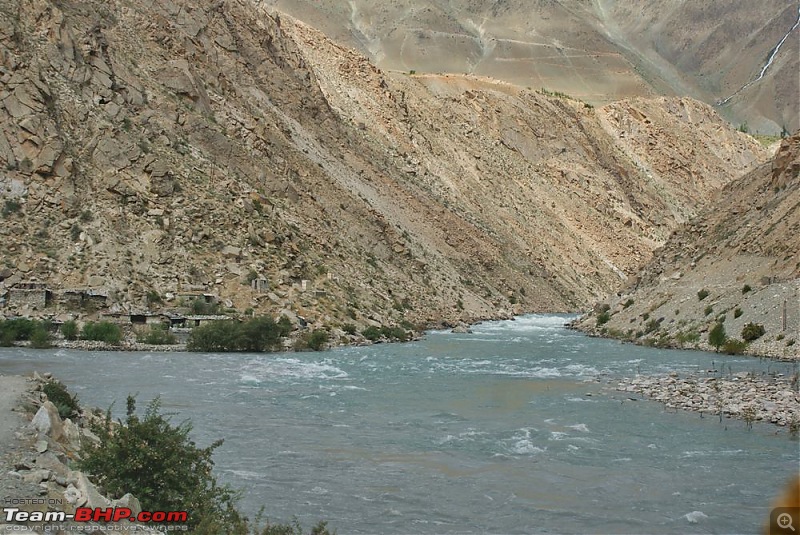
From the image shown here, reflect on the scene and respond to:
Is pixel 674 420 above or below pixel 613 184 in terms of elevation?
below

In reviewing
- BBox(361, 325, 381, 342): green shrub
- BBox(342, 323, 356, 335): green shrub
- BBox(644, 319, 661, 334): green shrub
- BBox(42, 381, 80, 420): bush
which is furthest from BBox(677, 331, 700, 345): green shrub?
BBox(42, 381, 80, 420): bush

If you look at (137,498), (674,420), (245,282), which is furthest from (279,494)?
(245,282)

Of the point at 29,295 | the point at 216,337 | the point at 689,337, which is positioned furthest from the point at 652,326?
the point at 29,295

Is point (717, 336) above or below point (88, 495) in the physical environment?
above

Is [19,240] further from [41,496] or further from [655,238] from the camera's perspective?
[655,238]

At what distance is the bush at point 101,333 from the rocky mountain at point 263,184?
1.76 metres

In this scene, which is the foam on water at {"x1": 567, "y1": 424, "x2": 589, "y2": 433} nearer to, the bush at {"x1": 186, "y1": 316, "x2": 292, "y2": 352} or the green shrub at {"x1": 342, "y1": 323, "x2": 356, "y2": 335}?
the bush at {"x1": 186, "y1": 316, "x2": 292, "y2": 352}

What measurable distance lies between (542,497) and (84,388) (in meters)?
13.2

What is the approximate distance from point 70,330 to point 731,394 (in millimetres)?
23594

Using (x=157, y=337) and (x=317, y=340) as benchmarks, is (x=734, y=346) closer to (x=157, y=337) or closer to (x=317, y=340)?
(x=317, y=340)

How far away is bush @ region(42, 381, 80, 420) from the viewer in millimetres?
14134

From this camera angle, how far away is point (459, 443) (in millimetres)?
16500

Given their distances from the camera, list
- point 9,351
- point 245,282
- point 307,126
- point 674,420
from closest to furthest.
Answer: point 674,420 → point 9,351 → point 245,282 → point 307,126

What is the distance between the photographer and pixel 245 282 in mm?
36750
